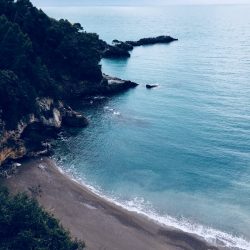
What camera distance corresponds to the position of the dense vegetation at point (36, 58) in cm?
6229

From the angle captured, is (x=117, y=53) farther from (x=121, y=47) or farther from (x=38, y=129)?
(x=38, y=129)

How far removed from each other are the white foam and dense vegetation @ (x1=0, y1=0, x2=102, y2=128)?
18478 millimetres

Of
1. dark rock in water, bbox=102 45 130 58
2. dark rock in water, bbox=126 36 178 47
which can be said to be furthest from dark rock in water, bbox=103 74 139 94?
dark rock in water, bbox=126 36 178 47

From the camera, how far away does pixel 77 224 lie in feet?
159

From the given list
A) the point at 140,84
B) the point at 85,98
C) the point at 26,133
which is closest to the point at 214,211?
the point at 26,133

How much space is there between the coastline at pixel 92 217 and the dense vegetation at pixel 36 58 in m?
9.91

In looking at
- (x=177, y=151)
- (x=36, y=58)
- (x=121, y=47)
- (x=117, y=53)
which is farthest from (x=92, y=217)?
(x=121, y=47)

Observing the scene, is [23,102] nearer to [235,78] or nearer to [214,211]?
[214,211]

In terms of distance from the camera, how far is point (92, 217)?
165ft

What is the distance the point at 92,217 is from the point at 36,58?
35.9 meters

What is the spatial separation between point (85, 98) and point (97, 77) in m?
6.81

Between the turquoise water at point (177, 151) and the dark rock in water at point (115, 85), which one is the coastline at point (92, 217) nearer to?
the turquoise water at point (177, 151)

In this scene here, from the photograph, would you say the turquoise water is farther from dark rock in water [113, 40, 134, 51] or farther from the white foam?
dark rock in water [113, 40, 134, 51]

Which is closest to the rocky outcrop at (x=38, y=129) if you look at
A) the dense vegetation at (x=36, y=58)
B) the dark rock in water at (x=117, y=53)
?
the dense vegetation at (x=36, y=58)
